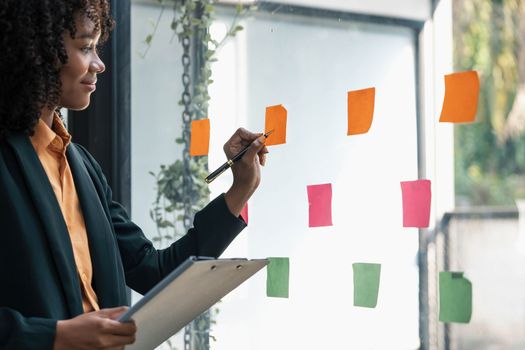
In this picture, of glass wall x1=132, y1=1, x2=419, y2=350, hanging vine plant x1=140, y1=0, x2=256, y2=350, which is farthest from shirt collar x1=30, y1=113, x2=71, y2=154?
hanging vine plant x1=140, y1=0, x2=256, y2=350

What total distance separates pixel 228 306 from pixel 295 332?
0.82 ft

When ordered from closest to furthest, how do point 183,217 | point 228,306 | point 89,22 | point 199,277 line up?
point 199,277
point 89,22
point 228,306
point 183,217

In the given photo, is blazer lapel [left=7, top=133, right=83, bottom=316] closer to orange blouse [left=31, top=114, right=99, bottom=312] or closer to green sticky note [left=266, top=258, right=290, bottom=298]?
orange blouse [left=31, top=114, right=99, bottom=312]

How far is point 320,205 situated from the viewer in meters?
1.64

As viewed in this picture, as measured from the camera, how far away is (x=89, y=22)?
1475 mm

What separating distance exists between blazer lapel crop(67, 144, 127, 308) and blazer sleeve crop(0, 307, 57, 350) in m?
0.19

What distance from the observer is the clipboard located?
1166mm

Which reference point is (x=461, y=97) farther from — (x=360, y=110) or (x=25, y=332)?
(x=25, y=332)

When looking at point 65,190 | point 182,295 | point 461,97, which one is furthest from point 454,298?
point 65,190

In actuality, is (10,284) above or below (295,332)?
above

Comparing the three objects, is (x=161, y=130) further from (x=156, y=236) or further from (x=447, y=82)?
(x=447, y=82)

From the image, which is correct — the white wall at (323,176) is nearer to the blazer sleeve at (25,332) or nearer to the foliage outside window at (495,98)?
the foliage outside window at (495,98)

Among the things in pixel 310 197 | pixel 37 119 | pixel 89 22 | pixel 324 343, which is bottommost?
pixel 324 343

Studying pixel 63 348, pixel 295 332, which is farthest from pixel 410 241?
pixel 63 348
